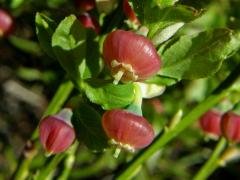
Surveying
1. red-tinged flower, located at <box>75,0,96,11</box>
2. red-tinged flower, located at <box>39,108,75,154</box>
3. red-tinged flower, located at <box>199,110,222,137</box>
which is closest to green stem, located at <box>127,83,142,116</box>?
red-tinged flower, located at <box>39,108,75,154</box>

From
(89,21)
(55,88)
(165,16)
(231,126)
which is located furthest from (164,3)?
(55,88)

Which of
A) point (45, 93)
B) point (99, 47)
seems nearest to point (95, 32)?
point (99, 47)

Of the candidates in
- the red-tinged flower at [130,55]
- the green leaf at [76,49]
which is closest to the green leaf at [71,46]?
the green leaf at [76,49]

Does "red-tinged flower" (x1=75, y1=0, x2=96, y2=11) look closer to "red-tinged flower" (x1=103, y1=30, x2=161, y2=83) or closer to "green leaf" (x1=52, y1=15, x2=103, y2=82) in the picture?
"green leaf" (x1=52, y1=15, x2=103, y2=82)

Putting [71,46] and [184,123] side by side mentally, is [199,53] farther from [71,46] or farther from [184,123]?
[184,123]

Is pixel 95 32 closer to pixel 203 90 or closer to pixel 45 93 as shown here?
pixel 203 90

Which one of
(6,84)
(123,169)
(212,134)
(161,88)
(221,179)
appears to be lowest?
(221,179)
